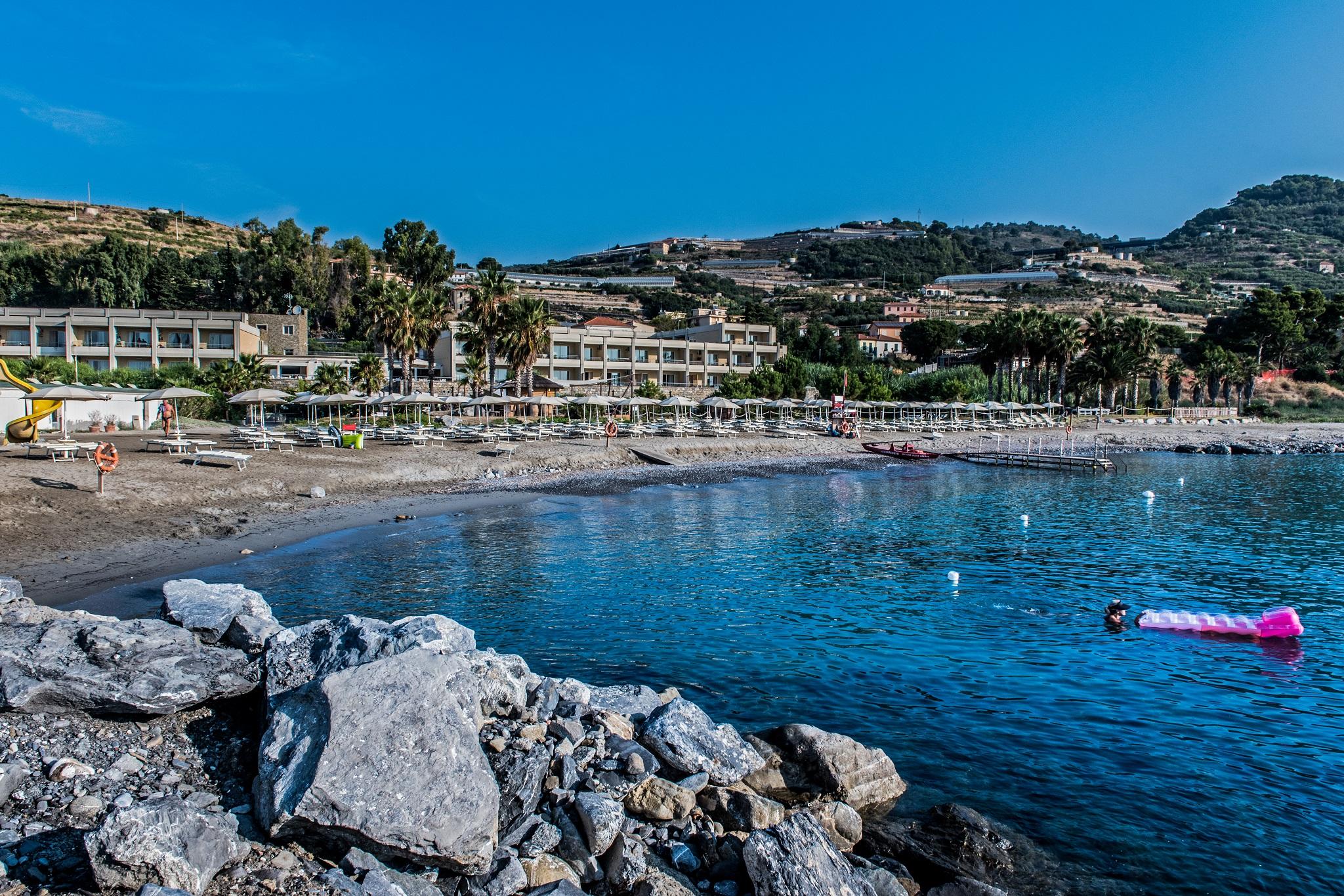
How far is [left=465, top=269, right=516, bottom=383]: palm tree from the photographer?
51500mm

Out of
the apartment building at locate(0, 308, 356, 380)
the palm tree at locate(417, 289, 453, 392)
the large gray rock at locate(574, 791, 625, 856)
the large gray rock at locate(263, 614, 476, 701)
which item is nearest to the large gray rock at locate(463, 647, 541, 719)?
the large gray rock at locate(263, 614, 476, 701)

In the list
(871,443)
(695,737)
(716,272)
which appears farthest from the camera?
(716,272)

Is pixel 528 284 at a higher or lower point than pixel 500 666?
higher

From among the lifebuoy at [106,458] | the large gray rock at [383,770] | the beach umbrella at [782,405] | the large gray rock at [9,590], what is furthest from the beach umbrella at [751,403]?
the large gray rock at [383,770]

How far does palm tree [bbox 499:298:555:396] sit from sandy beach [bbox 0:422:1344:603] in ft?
34.5

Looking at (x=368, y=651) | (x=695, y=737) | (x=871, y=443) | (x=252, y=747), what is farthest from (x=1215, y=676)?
(x=871, y=443)

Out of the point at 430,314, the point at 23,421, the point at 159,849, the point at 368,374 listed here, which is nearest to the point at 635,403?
the point at 430,314

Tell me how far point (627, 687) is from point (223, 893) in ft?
15.2

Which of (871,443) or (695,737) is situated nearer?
(695,737)

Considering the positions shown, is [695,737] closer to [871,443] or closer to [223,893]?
[223,893]

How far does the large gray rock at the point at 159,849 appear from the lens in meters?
4.98

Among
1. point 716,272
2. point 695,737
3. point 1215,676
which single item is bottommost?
point 1215,676

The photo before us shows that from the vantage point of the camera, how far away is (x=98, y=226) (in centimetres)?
11256

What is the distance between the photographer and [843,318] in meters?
130
